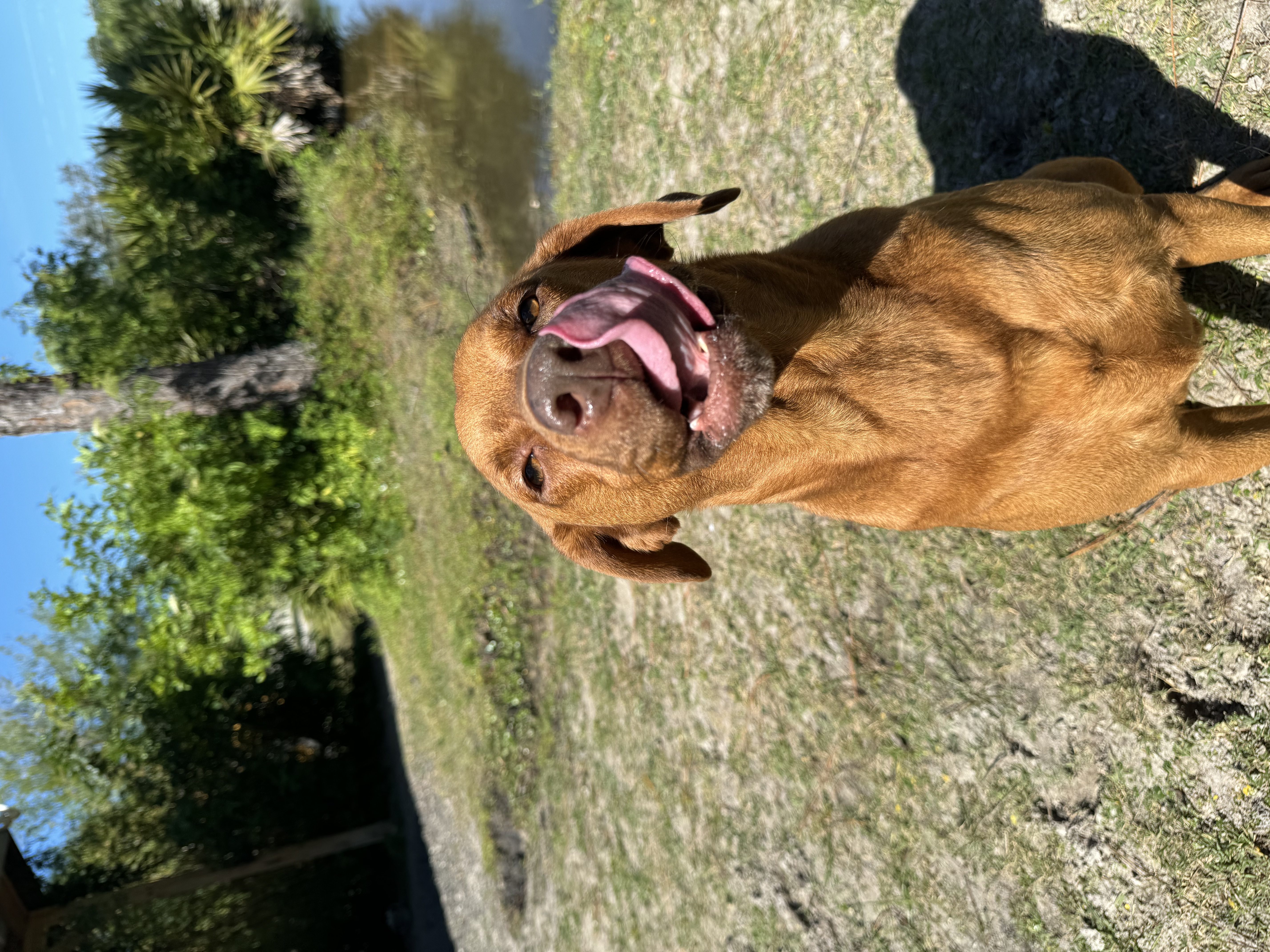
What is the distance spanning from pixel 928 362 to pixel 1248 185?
187 centimetres

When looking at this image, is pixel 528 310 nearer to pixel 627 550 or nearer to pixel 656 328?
pixel 656 328

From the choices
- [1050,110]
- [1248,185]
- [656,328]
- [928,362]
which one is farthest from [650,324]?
[1050,110]

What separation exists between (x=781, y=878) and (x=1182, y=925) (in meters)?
2.71

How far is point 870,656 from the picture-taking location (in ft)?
18.1

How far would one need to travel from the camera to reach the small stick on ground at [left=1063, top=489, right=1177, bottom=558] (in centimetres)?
398

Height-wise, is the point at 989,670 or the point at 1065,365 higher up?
the point at 1065,365

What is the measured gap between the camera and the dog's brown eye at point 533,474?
288 centimetres

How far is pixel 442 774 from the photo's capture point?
11312 millimetres

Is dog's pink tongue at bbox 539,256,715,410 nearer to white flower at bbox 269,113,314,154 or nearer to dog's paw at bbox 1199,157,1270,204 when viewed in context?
dog's paw at bbox 1199,157,1270,204

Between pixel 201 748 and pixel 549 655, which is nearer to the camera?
pixel 549 655

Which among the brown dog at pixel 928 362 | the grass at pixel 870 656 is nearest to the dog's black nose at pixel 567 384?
the brown dog at pixel 928 362

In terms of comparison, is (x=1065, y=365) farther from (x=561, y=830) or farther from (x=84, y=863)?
(x=84, y=863)

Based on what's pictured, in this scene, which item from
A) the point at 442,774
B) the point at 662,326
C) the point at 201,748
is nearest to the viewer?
the point at 662,326

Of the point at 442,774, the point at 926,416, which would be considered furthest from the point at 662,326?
the point at 442,774
